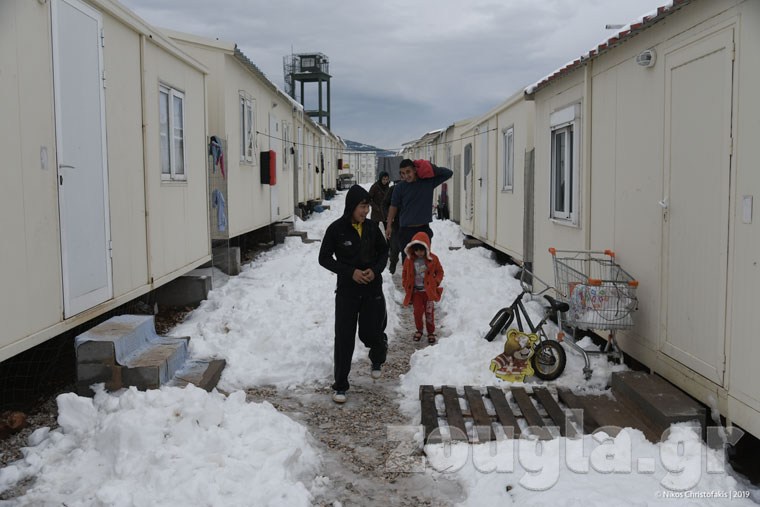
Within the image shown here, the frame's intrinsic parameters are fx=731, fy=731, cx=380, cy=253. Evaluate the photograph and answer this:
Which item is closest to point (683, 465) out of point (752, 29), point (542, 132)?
point (752, 29)

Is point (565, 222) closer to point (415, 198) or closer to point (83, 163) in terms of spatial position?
point (415, 198)

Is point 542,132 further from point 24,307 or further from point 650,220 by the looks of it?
point 24,307

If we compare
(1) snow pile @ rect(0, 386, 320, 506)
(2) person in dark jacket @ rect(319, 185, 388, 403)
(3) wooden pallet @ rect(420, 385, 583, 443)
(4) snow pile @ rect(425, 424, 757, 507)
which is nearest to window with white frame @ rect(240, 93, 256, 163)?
(2) person in dark jacket @ rect(319, 185, 388, 403)

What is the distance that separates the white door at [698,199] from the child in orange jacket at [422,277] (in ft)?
8.87

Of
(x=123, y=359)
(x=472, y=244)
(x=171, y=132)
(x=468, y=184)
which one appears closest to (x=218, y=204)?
(x=171, y=132)

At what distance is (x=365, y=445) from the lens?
4.98 metres

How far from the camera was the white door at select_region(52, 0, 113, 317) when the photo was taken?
541 cm

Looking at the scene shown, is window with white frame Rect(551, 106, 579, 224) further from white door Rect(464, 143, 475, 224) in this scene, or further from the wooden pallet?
white door Rect(464, 143, 475, 224)

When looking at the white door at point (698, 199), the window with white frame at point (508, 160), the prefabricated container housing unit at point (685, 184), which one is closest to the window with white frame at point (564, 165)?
the prefabricated container housing unit at point (685, 184)

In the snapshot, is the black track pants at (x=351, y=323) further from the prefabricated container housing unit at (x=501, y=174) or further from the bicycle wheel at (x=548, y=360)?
the prefabricated container housing unit at (x=501, y=174)

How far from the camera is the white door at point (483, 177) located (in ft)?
45.7

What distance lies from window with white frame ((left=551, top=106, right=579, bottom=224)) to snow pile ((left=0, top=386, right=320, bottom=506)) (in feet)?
13.9

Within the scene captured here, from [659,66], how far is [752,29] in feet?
4.39

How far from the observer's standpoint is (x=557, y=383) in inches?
230
